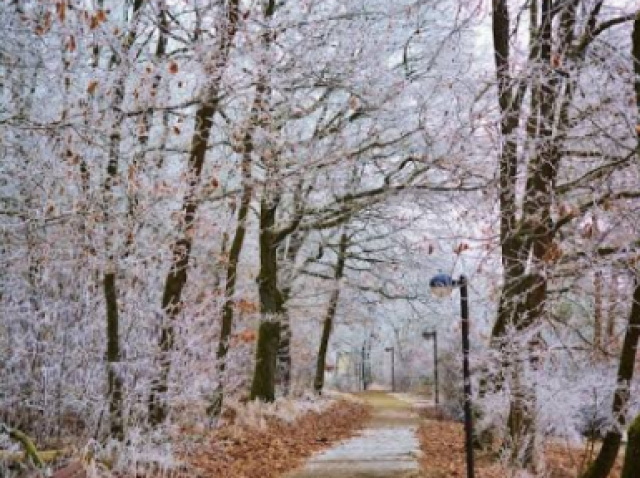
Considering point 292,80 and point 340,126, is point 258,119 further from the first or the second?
point 340,126

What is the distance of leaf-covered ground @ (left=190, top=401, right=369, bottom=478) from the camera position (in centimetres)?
876

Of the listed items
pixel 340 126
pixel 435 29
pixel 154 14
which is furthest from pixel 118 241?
pixel 435 29

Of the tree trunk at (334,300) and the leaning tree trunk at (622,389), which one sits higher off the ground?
the tree trunk at (334,300)

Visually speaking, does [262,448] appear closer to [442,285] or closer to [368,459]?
[368,459]

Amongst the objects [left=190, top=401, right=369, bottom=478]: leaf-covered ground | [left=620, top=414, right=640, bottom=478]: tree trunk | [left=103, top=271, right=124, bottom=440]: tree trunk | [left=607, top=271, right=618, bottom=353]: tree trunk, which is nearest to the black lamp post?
[left=607, top=271, right=618, bottom=353]: tree trunk

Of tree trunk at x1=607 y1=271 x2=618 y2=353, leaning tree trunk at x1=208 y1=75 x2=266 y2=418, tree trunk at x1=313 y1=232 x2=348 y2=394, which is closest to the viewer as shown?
tree trunk at x1=607 y1=271 x2=618 y2=353

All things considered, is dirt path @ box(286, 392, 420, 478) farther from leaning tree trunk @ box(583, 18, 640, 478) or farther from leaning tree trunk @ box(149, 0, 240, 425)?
leaning tree trunk @ box(583, 18, 640, 478)

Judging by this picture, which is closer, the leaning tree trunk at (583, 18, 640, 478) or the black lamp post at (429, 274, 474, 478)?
the leaning tree trunk at (583, 18, 640, 478)

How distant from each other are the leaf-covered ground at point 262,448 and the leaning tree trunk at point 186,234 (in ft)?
3.12

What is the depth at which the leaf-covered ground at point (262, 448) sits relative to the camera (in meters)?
8.76

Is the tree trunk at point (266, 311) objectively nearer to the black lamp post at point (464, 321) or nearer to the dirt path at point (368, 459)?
the dirt path at point (368, 459)

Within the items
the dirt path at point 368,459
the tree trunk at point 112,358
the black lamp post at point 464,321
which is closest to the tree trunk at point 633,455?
the black lamp post at point 464,321

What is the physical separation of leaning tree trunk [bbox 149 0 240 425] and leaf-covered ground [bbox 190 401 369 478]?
950mm

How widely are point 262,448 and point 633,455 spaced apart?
20.1 feet
